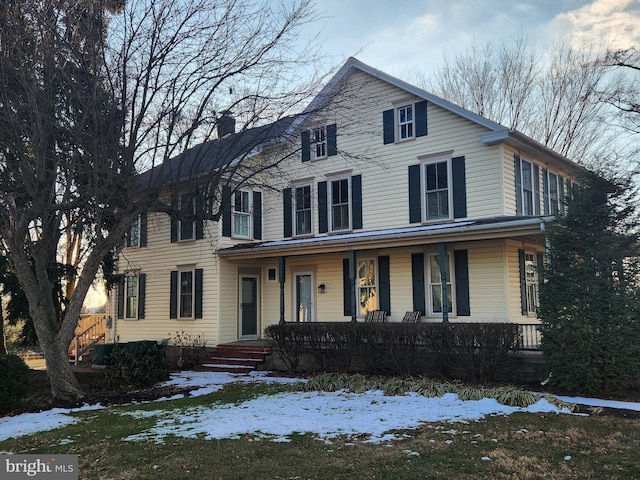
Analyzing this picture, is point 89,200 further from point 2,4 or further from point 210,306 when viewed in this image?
point 210,306

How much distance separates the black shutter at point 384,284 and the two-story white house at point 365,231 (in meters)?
0.03

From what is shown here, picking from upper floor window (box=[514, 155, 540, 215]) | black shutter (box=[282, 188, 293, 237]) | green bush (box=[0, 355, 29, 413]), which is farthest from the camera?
black shutter (box=[282, 188, 293, 237])

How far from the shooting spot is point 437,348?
10.7 m

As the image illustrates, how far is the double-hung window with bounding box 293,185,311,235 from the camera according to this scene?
16109mm

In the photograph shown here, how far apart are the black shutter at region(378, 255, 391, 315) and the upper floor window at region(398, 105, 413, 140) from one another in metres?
3.40

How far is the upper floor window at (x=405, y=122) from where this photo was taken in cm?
1448

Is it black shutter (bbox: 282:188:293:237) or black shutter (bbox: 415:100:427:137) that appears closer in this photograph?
black shutter (bbox: 415:100:427:137)

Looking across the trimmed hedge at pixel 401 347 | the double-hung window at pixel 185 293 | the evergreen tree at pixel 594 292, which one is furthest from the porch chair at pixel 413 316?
the double-hung window at pixel 185 293

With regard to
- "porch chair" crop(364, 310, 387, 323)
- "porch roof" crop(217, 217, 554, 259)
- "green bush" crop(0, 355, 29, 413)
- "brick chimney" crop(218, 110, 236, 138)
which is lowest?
"green bush" crop(0, 355, 29, 413)

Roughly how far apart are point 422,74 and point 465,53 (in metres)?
2.50

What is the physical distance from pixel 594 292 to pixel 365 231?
6751 millimetres

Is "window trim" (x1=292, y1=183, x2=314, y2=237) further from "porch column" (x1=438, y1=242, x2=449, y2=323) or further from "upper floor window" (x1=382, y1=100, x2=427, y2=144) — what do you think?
"porch column" (x1=438, y1=242, x2=449, y2=323)

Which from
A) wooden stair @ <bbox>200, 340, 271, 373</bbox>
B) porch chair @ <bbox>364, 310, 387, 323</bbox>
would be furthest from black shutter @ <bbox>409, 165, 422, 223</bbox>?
wooden stair @ <bbox>200, 340, 271, 373</bbox>

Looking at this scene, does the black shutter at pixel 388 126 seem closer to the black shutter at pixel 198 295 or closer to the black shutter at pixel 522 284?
the black shutter at pixel 522 284
